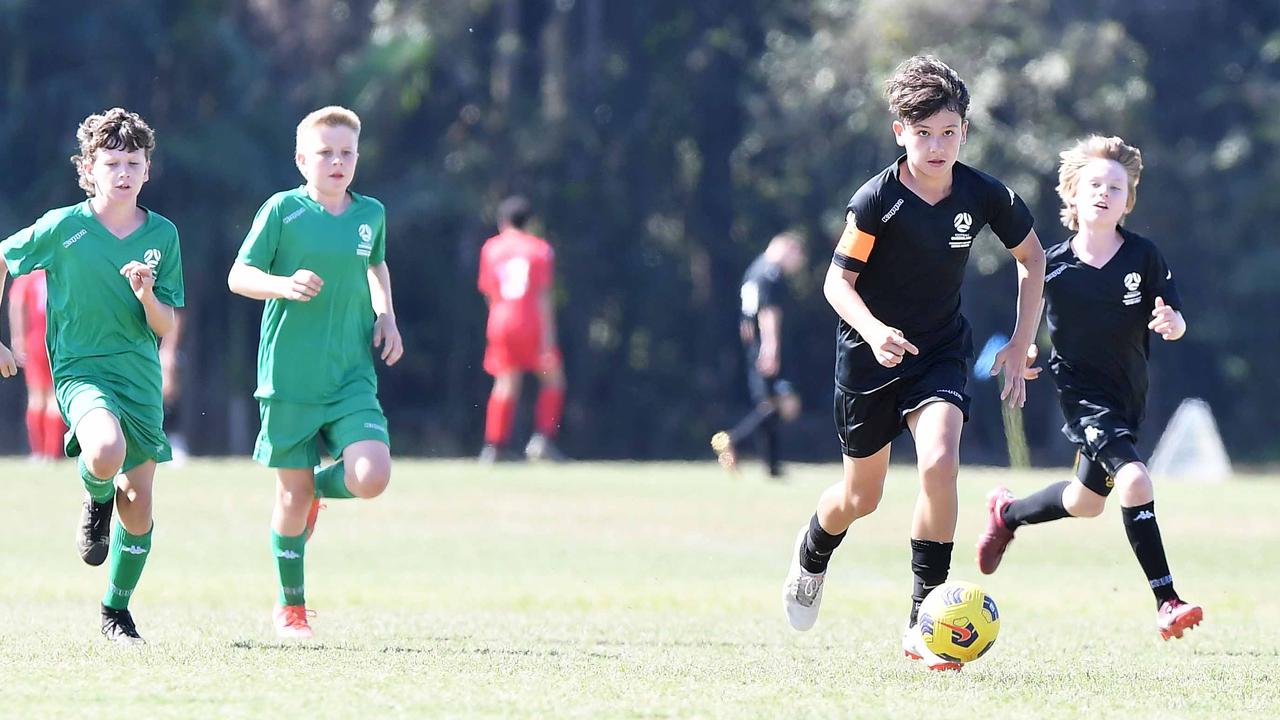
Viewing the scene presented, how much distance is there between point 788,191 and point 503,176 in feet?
13.8

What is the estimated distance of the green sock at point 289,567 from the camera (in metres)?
7.41

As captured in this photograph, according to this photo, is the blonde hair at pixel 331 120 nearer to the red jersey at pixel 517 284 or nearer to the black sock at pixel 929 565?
the black sock at pixel 929 565

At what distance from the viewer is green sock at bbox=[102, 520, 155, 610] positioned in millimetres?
7180

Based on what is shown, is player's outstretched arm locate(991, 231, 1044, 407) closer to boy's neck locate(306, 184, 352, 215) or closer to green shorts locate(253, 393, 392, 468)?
green shorts locate(253, 393, 392, 468)

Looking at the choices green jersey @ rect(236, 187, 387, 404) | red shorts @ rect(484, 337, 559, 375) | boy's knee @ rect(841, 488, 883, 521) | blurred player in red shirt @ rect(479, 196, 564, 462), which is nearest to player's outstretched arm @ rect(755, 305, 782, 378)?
blurred player in red shirt @ rect(479, 196, 564, 462)

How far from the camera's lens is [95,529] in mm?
7312

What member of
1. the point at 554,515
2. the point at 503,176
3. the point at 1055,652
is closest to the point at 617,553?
the point at 554,515

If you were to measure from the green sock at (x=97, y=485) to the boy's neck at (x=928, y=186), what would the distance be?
301 cm

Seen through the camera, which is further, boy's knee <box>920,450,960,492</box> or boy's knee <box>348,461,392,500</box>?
boy's knee <box>348,461,392,500</box>

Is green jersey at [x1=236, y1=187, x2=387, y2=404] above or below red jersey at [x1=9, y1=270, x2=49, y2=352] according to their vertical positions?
below

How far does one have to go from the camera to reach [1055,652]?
7379 mm

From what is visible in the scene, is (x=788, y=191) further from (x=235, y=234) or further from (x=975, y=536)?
(x=975, y=536)

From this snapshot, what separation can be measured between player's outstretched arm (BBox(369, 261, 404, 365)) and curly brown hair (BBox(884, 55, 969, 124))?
1992mm

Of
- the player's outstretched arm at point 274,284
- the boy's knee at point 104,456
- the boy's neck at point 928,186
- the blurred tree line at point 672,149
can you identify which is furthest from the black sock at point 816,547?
the blurred tree line at point 672,149
